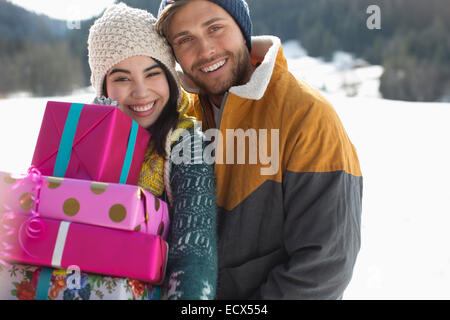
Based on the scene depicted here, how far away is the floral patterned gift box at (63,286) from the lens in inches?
39.7

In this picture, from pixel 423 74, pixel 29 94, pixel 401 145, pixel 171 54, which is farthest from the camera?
pixel 423 74

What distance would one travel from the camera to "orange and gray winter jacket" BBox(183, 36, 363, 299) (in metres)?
1.29

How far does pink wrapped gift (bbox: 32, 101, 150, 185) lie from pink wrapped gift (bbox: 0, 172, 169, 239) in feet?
0.27

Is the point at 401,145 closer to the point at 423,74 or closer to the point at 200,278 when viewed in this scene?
the point at 200,278

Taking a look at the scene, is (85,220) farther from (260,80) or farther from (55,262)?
(260,80)

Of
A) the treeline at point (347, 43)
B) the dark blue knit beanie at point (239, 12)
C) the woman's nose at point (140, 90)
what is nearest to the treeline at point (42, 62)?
the treeline at point (347, 43)

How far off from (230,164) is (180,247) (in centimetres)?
39

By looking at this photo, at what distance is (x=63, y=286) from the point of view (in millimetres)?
1015

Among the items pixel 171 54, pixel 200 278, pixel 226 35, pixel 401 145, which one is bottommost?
pixel 200 278

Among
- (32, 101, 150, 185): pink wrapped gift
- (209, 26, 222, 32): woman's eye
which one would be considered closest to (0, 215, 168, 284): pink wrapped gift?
(32, 101, 150, 185): pink wrapped gift

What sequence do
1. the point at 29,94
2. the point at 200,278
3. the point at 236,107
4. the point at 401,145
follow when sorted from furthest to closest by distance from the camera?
1. the point at 29,94
2. the point at 401,145
3. the point at 236,107
4. the point at 200,278

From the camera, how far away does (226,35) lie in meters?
1.62

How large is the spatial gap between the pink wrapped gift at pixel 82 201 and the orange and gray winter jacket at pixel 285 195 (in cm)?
42

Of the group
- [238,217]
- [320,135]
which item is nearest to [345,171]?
[320,135]
